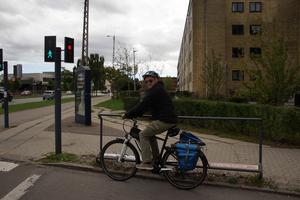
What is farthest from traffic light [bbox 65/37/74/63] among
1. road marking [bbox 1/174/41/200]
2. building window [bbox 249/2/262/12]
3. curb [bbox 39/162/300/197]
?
building window [bbox 249/2/262/12]

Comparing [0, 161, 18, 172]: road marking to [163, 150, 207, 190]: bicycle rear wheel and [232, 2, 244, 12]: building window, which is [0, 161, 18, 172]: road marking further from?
[232, 2, 244, 12]: building window

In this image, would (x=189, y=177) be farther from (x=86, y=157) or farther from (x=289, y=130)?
(x=289, y=130)

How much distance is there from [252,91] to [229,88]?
40.0 m

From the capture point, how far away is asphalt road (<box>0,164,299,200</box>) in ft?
20.4

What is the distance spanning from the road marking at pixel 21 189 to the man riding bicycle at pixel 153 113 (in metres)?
1.85

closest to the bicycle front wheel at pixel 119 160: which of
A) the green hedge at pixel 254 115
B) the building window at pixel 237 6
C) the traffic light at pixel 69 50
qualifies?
the traffic light at pixel 69 50

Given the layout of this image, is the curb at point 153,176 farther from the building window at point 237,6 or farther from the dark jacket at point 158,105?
the building window at point 237,6

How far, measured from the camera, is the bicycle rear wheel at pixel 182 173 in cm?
672

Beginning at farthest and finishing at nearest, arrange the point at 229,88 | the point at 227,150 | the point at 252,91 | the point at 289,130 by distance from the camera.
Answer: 1. the point at 229,88
2. the point at 252,91
3. the point at 289,130
4. the point at 227,150

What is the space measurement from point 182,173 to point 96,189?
4.60 ft

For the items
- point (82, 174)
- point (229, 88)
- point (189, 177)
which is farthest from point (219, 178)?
point (229, 88)

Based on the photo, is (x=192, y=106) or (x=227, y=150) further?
(x=192, y=106)

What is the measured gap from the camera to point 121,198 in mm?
6125

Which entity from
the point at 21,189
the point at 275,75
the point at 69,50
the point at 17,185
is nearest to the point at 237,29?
the point at 275,75
